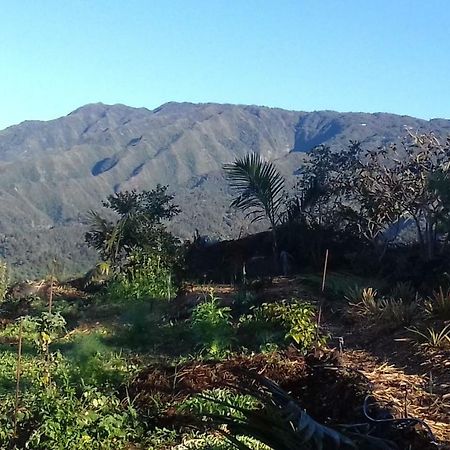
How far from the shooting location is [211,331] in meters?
6.51

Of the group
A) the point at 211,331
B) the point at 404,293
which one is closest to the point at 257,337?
the point at 211,331

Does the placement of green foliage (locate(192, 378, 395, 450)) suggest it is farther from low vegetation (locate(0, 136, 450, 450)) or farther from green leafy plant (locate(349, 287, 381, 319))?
green leafy plant (locate(349, 287, 381, 319))

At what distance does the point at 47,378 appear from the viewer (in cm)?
522

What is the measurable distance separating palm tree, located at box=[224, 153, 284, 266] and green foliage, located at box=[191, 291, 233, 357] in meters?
5.06

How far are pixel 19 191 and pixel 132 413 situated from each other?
171652 mm

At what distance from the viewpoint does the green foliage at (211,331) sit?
6.35 meters

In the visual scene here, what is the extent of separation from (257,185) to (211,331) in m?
5.64

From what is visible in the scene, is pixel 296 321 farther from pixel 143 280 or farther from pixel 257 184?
pixel 257 184

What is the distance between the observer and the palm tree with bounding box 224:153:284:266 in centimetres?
1182

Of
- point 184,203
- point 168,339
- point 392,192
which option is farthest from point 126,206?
point 184,203

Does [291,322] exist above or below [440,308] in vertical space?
below

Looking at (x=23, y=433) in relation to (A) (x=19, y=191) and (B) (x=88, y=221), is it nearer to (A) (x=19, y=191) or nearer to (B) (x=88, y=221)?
(B) (x=88, y=221)

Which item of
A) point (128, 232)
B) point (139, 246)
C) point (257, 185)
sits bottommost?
point (139, 246)

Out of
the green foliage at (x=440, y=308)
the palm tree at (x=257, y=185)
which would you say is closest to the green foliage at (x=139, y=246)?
the palm tree at (x=257, y=185)
